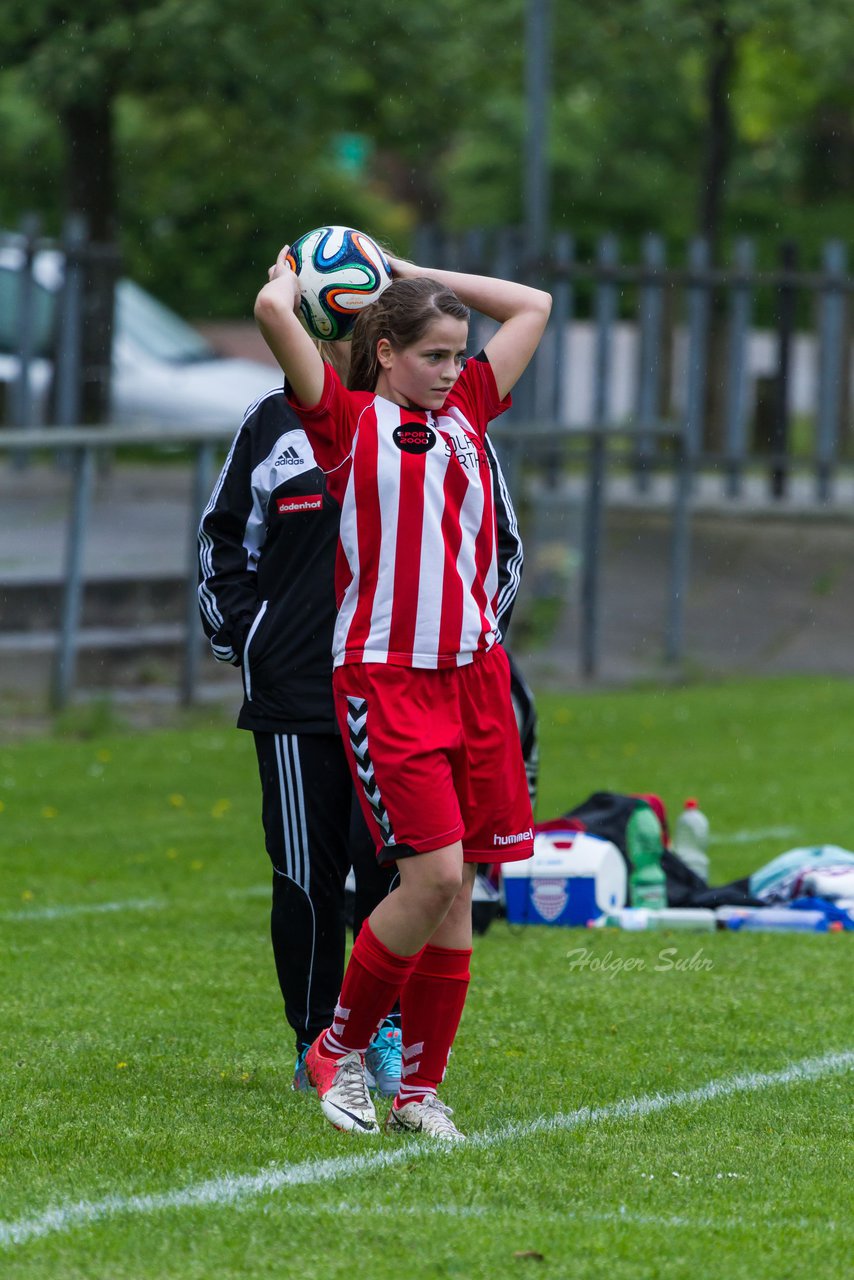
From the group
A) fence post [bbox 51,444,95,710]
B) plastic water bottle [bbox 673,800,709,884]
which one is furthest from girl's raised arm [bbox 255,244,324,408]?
fence post [bbox 51,444,95,710]

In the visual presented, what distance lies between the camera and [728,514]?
17.7 metres

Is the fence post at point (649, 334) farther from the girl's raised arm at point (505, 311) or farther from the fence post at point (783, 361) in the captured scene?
the girl's raised arm at point (505, 311)

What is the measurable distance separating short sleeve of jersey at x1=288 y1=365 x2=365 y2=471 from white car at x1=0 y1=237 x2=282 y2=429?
12803 millimetres

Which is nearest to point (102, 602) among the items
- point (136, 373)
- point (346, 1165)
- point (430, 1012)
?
point (136, 373)

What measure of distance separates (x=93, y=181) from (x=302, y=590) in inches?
560

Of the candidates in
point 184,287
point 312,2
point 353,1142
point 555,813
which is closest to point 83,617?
point 555,813

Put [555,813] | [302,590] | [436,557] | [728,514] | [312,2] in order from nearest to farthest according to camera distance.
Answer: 1. [436,557]
2. [302,590]
3. [555,813]
4. [312,2]
5. [728,514]

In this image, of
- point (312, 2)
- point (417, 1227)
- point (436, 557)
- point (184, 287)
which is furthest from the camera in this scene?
point (184, 287)

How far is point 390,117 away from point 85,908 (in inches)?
478

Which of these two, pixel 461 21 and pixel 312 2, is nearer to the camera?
pixel 312 2

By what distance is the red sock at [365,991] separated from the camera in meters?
4.54

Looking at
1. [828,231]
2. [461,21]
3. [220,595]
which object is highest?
[828,231]

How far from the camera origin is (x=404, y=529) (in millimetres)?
4410

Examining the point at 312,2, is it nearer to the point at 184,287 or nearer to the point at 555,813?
the point at 555,813
